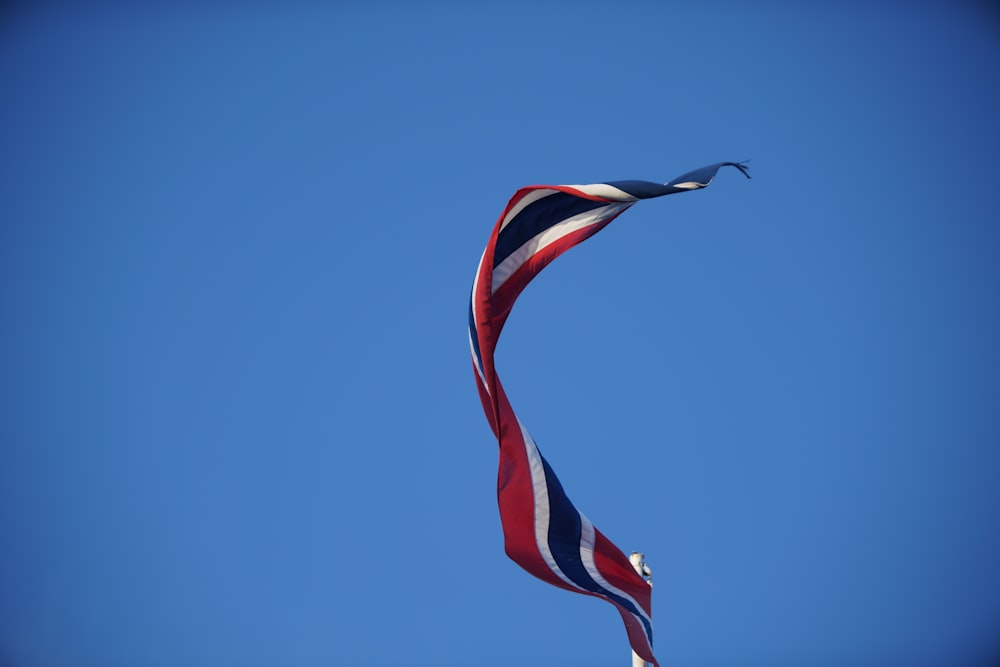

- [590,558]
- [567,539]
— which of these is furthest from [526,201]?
[590,558]

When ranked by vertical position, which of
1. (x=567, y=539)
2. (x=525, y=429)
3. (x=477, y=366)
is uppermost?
(x=477, y=366)

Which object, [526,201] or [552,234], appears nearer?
[526,201]

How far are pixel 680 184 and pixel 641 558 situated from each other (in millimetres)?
4884

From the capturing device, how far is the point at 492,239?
1366 cm

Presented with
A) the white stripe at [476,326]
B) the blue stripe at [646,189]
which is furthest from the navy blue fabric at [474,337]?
the blue stripe at [646,189]

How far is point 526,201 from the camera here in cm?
1405

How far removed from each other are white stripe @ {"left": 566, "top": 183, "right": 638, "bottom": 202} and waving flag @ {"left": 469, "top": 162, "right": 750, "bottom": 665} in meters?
0.01

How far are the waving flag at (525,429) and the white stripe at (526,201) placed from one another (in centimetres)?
2

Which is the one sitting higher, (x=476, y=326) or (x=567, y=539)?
(x=476, y=326)

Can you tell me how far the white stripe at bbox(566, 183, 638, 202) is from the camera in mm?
13586

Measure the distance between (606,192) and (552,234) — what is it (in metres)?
1.43

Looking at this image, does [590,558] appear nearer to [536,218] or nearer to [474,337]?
[474,337]

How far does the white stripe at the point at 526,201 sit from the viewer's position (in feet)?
45.7

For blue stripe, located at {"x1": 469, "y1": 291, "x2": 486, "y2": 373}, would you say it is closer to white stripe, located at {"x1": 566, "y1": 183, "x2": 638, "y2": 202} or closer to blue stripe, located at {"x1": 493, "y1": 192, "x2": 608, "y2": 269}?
blue stripe, located at {"x1": 493, "y1": 192, "x2": 608, "y2": 269}
